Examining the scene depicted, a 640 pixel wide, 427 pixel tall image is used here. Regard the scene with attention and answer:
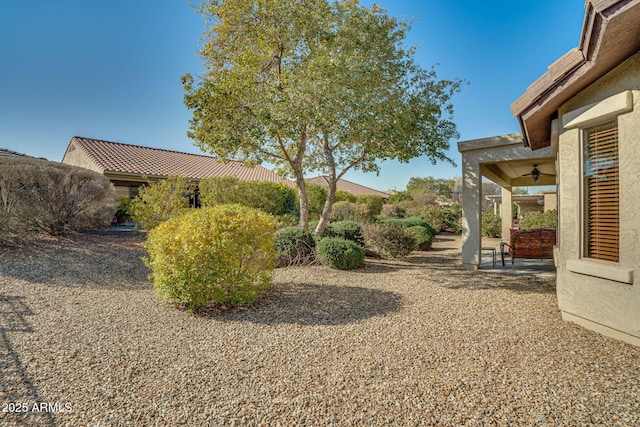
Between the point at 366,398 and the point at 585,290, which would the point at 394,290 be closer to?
the point at 585,290

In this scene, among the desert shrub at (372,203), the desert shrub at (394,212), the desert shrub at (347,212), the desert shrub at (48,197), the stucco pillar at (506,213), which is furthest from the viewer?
the desert shrub at (394,212)

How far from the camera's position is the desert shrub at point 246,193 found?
618 inches

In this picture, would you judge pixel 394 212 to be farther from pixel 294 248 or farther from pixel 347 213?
pixel 294 248

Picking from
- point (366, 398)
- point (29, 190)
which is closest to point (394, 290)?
point (366, 398)

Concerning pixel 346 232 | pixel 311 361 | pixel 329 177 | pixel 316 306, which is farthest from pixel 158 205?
pixel 311 361

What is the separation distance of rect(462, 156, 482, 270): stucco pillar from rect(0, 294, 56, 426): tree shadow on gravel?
9405 millimetres

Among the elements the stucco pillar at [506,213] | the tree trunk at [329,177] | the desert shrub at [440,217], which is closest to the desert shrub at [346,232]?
the tree trunk at [329,177]

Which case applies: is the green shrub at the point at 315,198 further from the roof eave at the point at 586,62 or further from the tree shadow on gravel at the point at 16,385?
the tree shadow on gravel at the point at 16,385

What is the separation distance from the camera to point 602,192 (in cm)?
459

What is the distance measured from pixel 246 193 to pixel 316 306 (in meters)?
11.3

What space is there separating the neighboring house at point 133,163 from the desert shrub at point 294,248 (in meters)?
7.16

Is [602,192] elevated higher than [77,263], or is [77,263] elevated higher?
[602,192]

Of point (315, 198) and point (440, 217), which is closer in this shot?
point (315, 198)

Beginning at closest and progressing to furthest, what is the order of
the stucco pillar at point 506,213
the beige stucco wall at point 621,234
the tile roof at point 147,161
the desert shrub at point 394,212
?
the beige stucco wall at point 621,234, the stucco pillar at point 506,213, the tile roof at point 147,161, the desert shrub at point 394,212
